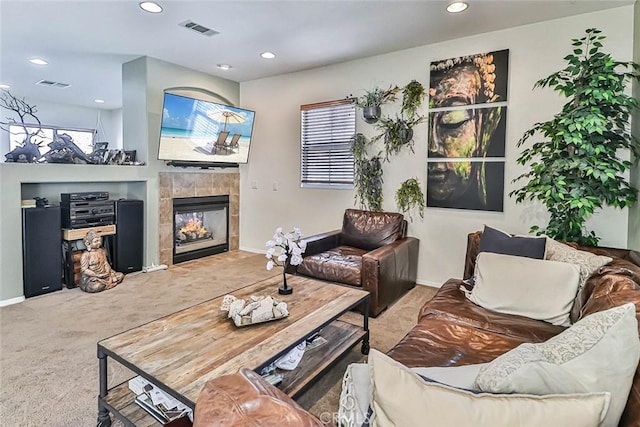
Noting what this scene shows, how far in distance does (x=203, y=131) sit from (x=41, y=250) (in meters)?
2.23

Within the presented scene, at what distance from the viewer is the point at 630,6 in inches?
117

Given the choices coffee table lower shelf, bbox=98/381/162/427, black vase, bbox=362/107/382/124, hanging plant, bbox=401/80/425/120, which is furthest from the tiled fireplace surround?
coffee table lower shelf, bbox=98/381/162/427

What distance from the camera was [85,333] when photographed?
2.79 meters

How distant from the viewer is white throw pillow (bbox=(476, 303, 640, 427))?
82 centimetres

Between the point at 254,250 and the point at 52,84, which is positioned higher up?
the point at 52,84

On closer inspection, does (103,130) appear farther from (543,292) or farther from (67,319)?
(543,292)

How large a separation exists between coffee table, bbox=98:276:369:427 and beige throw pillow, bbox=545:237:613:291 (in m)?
1.29

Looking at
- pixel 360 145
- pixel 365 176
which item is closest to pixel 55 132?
pixel 360 145

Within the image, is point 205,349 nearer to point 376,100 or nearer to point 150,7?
point 150,7

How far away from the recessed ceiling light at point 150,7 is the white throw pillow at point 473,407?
137 inches

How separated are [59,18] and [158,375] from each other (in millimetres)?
3600

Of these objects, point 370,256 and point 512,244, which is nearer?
point 512,244

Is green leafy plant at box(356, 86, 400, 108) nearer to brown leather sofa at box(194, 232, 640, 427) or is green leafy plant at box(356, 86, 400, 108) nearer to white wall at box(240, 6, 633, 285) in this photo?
white wall at box(240, 6, 633, 285)

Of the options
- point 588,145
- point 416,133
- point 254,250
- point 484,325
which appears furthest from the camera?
point 254,250
